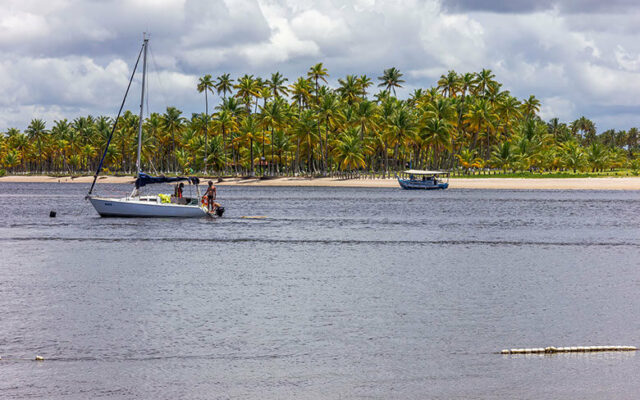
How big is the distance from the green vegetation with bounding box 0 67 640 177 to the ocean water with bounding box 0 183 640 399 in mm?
98243

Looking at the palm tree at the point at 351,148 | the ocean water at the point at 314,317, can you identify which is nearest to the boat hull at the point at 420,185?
the palm tree at the point at 351,148

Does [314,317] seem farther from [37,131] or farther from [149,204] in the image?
[37,131]

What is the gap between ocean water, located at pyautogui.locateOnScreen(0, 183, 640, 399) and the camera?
41.0 ft

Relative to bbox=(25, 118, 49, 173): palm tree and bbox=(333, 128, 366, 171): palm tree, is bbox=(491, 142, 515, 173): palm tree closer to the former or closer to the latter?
bbox=(333, 128, 366, 171): palm tree

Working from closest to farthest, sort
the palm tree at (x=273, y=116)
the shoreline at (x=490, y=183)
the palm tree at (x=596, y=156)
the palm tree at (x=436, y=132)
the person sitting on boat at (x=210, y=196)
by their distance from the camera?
the person sitting on boat at (x=210, y=196)
the shoreline at (x=490, y=183)
the palm tree at (x=436, y=132)
the palm tree at (x=273, y=116)
the palm tree at (x=596, y=156)

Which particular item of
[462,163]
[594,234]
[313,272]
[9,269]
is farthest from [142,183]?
[462,163]

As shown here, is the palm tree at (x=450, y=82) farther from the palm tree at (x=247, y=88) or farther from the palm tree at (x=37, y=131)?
the palm tree at (x=37, y=131)

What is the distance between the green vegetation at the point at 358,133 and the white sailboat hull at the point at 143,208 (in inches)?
3016

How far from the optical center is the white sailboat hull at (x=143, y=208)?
51.8m

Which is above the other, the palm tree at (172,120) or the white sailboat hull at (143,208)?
the palm tree at (172,120)

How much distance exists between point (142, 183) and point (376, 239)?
2129 centimetres

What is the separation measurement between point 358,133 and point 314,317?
400ft

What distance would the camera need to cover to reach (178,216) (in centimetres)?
5394

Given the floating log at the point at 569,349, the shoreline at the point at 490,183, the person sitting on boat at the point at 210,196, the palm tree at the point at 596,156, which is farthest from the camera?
the palm tree at the point at 596,156
